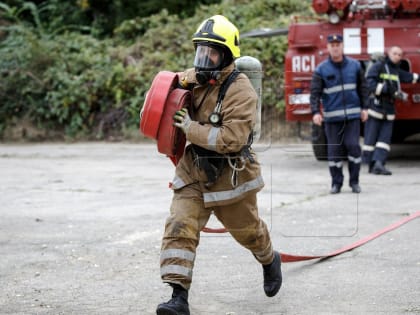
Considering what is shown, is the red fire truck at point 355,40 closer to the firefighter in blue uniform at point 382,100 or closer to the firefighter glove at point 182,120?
the firefighter in blue uniform at point 382,100

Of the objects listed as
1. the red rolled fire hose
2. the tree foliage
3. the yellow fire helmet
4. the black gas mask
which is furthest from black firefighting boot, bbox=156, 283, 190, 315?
the tree foliage

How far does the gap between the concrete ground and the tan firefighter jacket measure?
30.8 inches

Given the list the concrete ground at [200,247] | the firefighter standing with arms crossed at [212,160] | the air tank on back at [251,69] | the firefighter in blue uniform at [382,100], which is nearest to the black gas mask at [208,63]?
the firefighter standing with arms crossed at [212,160]

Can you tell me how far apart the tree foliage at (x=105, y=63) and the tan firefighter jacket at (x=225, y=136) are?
11.4 meters

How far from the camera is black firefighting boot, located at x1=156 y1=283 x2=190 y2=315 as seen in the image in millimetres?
5176

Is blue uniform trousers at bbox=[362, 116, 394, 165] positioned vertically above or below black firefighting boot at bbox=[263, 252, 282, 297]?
below

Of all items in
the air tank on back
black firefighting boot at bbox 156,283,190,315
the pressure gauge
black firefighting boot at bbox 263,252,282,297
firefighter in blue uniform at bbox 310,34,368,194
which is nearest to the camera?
black firefighting boot at bbox 156,283,190,315

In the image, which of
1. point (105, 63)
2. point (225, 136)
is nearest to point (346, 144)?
point (225, 136)

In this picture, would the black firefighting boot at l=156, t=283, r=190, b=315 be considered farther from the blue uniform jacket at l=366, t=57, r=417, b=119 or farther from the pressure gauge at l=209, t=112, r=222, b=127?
the blue uniform jacket at l=366, t=57, r=417, b=119

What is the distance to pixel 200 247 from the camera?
780 cm

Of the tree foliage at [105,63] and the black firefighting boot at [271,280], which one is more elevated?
the black firefighting boot at [271,280]

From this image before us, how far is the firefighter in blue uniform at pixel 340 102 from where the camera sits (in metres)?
10.6

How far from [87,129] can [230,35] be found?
13.6 m

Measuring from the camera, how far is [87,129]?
1888 cm
